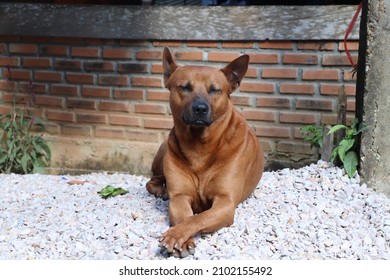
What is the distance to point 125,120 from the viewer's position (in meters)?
5.73

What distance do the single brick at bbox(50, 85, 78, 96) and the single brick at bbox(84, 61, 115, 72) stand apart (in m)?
0.25

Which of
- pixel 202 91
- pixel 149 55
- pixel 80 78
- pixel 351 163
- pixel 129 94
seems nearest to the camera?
pixel 202 91

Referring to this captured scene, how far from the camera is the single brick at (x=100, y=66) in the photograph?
18.7 ft

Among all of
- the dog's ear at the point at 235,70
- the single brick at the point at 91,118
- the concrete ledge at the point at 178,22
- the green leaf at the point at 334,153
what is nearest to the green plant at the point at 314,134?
the green leaf at the point at 334,153

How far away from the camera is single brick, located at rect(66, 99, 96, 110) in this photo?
5.81 meters

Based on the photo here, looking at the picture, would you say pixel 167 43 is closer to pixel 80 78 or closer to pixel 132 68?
pixel 132 68

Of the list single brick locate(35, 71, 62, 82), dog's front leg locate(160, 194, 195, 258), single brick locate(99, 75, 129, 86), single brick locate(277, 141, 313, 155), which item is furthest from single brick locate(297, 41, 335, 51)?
single brick locate(35, 71, 62, 82)

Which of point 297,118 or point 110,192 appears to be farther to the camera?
point 297,118

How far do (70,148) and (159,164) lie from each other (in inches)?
66.6

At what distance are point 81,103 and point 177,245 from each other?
2962 millimetres

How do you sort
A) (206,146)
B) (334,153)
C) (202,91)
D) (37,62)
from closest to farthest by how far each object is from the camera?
(202,91), (206,146), (334,153), (37,62)

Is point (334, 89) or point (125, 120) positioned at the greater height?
point (334, 89)

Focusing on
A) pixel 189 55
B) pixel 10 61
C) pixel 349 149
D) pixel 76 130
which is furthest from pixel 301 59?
pixel 10 61

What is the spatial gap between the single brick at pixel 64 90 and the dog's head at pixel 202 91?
213 cm
